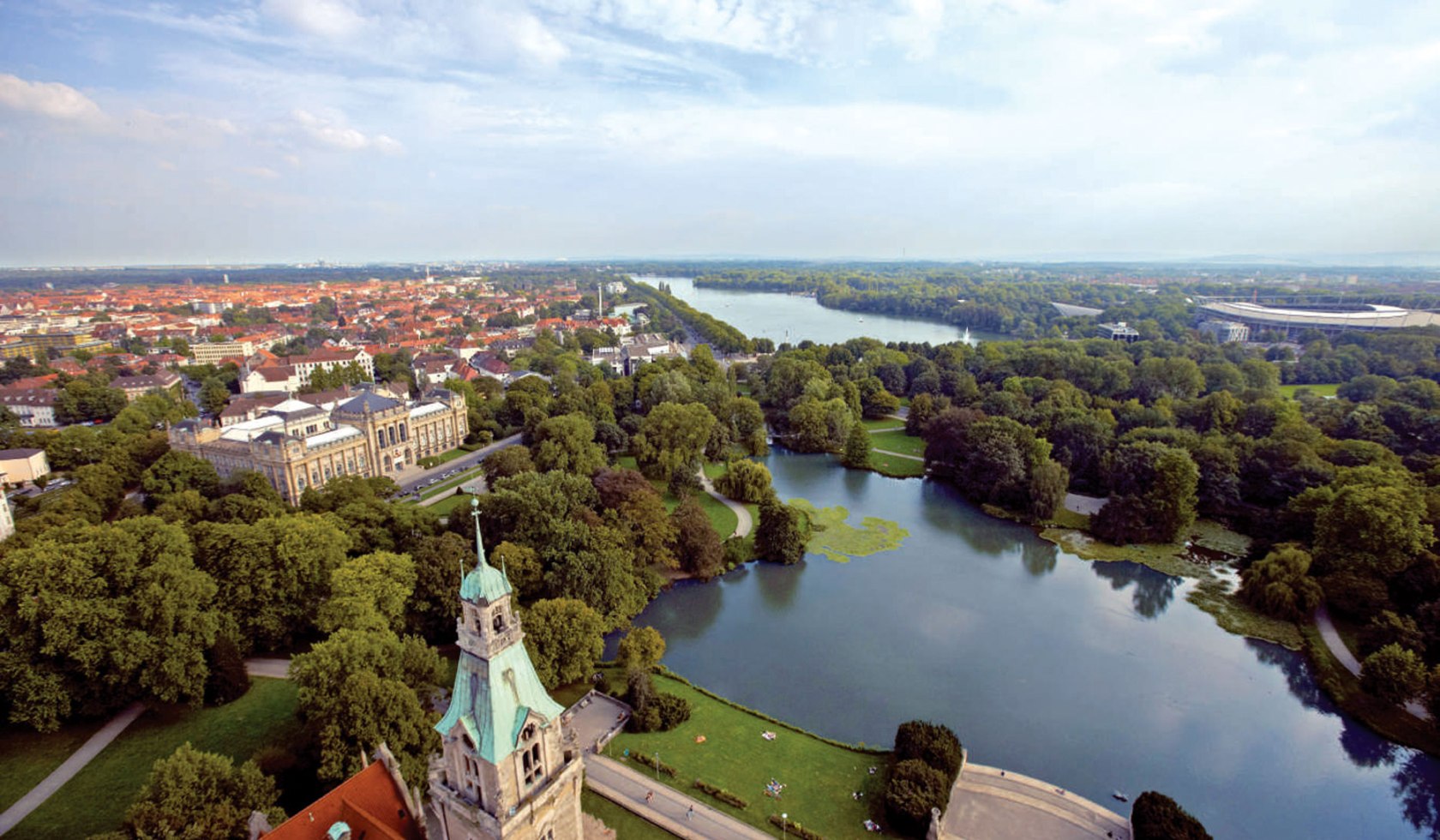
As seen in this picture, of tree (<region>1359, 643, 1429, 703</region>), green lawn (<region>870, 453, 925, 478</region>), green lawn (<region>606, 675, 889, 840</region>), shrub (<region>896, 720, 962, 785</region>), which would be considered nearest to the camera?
green lawn (<region>606, 675, 889, 840</region>)

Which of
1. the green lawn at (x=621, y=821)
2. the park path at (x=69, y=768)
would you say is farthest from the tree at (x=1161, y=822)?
the park path at (x=69, y=768)

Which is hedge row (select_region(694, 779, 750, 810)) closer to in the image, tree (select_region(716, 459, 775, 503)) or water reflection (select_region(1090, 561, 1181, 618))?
tree (select_region(716, 459, 775, 503))

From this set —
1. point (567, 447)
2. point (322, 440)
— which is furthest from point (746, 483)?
point (322, 440)

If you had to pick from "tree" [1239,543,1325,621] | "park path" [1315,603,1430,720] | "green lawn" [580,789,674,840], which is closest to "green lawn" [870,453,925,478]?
"tree" [1239,543,1325,621]

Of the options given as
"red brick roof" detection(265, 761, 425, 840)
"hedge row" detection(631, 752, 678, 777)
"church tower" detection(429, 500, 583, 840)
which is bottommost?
"hedge row" detection(631, 752, 678, 777)

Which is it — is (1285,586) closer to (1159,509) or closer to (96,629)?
(1159,509)

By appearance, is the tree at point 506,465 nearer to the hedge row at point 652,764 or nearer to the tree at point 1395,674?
the hedge row at point 652,764
